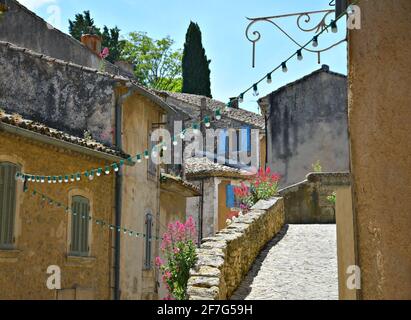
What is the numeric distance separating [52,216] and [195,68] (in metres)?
30.8

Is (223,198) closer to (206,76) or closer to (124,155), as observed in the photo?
(206,76)

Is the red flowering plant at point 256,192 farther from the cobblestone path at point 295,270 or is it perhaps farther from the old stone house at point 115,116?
the old stone house at point 115,116

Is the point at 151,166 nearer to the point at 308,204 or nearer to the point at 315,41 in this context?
the point at 308,204

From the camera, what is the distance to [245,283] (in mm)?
10594

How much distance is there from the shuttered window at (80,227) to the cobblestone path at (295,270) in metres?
4.28

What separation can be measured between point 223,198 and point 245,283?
22.1m

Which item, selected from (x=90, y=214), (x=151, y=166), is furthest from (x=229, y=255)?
(x=151, y=166)

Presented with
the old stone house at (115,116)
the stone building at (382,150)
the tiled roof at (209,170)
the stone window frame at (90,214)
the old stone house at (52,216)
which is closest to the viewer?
the stone building at (382,150)

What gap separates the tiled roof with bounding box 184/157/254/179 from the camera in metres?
32.1

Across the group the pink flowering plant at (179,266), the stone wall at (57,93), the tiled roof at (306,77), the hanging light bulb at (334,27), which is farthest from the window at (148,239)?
the hanging light bulb at (334,27)

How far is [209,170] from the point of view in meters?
31.9

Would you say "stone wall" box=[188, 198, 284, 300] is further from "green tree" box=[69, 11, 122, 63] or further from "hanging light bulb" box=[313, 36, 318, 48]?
"green tree" box=[69, 11, 122, 63]

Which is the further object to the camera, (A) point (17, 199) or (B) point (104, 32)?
(B) point (104, 32)

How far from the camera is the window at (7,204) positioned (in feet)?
40.2
